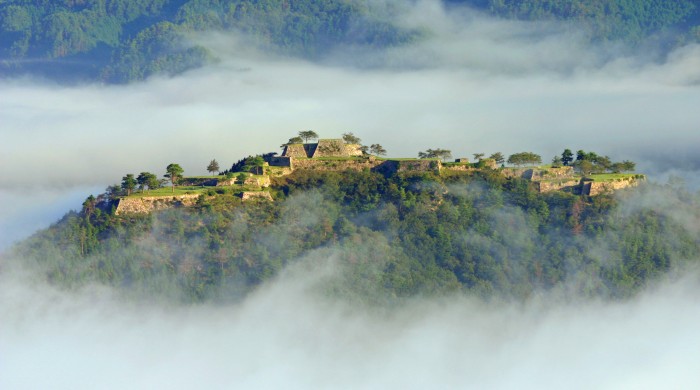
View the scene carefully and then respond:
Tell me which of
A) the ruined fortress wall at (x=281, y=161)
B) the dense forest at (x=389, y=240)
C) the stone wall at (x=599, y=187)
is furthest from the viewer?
the ruined fortress wall at (x=281, y=161)

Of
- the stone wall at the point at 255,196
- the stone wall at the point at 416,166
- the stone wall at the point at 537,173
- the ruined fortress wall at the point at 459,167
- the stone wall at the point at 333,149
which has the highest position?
the stone wall at the point at 333,149

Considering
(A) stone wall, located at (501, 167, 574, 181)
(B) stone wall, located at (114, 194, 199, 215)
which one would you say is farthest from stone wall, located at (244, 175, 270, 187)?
(A) stone wall, located at (501, 167, 574, 181)

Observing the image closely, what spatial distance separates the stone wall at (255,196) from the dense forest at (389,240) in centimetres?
61

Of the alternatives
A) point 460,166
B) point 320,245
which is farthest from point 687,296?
point 320,245

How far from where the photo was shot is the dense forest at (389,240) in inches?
3868

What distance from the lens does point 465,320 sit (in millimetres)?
102875

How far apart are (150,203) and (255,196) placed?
8.18 meters

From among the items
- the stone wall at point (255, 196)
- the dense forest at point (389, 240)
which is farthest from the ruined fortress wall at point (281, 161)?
the stone wall at point (255, 196)

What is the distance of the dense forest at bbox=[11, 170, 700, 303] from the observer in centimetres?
9825

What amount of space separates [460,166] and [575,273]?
43.4 feet

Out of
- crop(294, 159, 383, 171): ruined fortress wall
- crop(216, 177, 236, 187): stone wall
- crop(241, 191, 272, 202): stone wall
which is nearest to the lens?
crop(241, 191, 272, 202): stone wall

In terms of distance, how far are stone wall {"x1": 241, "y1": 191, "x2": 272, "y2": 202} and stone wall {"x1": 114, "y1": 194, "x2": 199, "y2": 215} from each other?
3.72 metres

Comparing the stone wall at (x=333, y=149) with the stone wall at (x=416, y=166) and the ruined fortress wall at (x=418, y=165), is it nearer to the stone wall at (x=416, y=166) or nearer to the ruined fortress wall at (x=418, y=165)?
the stone wall at (x=416, y=166)

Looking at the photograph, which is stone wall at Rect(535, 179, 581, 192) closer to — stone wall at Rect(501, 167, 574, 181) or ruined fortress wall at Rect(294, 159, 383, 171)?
stone wall at Rect(501, 167, 574, 181)
